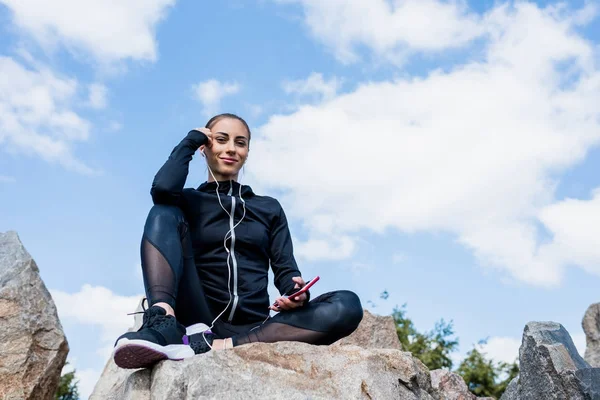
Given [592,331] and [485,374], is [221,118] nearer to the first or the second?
[592,331]

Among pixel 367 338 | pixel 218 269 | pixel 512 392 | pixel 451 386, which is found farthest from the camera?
pixel 367 338

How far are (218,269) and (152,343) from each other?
47.1 inches

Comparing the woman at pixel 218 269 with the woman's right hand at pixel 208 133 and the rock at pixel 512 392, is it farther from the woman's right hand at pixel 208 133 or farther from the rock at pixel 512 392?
the rock at pixel 512 392

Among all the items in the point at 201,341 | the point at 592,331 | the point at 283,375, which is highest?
the point at 592,331

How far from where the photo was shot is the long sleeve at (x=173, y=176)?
15.8ft

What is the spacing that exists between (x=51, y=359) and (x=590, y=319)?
7393 mm

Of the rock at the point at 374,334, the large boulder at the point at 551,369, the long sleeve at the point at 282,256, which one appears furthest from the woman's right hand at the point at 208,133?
the rock at the point at 374,334

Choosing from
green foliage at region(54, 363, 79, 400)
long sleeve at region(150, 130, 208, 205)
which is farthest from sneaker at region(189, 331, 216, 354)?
green foliage at region(54, 363, 79, 400)

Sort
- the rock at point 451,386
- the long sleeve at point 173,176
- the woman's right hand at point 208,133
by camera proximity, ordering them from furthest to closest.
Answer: the rock at point 451,386 → the woman's right hand at point 208,133 → the long sleeve at point 173,176

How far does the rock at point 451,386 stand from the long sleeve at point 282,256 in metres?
2.44

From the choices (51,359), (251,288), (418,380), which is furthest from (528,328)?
(51,359)

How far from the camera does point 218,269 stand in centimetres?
498

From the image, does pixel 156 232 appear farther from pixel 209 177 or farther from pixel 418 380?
pixel 418 380

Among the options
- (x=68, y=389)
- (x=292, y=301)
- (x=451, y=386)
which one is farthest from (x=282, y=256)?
(x=68, y=389)
